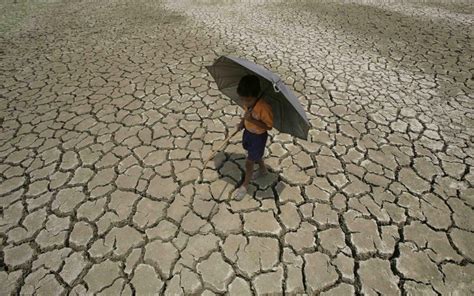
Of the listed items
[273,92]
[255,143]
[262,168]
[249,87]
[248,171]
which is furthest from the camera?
[262,168]

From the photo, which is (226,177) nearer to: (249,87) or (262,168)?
(262,168)

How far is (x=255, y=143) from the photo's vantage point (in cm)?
241

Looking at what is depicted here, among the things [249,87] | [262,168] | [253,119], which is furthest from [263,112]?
[262,168]

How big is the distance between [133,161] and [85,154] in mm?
620

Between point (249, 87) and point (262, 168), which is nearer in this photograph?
point (249, 87)

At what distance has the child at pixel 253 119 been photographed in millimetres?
2053

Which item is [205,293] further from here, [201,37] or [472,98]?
[201,37]

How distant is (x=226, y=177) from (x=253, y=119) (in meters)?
0.91

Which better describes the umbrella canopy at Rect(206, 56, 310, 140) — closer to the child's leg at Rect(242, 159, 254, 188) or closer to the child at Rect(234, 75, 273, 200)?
the child at Rect(234, 75, 273, 200)

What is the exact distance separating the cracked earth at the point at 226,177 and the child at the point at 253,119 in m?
0.46

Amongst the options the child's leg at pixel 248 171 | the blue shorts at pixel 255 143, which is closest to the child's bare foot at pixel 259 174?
the child's leg at pixel 248 171

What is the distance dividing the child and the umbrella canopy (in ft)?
0.28

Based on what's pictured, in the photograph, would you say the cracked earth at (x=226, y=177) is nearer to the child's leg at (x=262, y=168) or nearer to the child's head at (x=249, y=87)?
the child's leg at (x=262, y=168)

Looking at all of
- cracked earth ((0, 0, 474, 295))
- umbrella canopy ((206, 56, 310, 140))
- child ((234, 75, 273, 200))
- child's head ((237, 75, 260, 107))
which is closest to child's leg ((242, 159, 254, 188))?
child ((234, 75, 273, 200))
